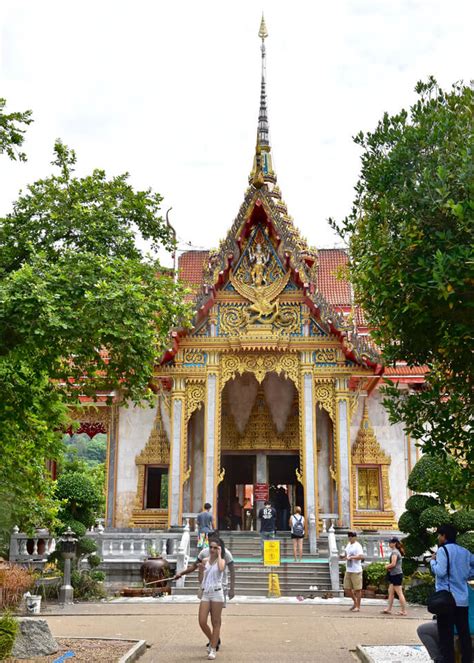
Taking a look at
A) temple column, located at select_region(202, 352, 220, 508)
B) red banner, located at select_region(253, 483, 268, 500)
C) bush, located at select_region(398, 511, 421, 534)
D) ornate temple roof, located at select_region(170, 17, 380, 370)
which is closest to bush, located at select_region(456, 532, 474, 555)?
bush, located at select_region(398, 511, 421, 534)

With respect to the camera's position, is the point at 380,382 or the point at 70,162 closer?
the point at 70,162

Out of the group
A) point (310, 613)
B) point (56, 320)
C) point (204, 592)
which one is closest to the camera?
point (56, 320)

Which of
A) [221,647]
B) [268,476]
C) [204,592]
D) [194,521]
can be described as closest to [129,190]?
[204,592]

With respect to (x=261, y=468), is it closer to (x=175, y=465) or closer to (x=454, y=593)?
(x=175, y=465)

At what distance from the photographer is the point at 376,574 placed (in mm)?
15383

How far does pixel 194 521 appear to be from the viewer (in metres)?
A: 18.9

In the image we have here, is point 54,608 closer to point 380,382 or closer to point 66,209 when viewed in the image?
point 66,209

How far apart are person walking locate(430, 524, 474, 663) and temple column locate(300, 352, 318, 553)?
11272mm

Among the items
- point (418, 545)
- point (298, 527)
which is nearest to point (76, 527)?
point (298, 527)

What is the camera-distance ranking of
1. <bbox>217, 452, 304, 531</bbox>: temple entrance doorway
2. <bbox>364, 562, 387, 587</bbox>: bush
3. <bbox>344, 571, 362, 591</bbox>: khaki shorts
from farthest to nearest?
1. <bbox>217, 452, 304, 531</bbox>: temple entrance doorway
2. <bbox>364, 562, 387, 587</bbox>: bush
3. <bbox>344, 571, 362, 591</bbox>: khaki shorts

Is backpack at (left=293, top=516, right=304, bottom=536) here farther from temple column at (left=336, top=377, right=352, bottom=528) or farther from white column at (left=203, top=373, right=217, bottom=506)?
white column at (left=203, top=373, right=217, bottom=506)

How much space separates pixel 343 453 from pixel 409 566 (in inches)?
170

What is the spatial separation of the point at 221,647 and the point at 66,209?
582cm

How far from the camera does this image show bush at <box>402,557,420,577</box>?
48.2 feet
